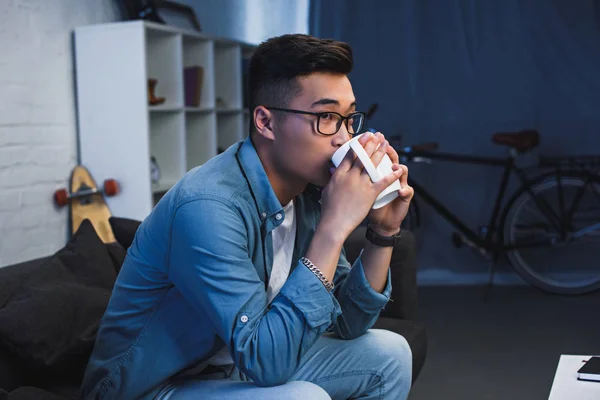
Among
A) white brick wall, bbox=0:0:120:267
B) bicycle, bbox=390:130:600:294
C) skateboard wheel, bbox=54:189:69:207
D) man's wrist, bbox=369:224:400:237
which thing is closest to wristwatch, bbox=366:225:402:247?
man's wrist, bbox=369:224:400:237

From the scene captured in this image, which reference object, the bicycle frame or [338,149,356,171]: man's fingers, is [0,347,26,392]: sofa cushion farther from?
the bicycle frame

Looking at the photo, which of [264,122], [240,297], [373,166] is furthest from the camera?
[264,122]

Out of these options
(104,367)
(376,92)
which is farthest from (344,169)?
(376,92)

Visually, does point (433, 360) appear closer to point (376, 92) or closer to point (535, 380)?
point (535, 380)

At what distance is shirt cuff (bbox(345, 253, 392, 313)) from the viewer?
5.04 ft

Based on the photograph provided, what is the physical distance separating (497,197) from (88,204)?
251cm

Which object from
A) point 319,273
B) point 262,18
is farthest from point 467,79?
point 319,273

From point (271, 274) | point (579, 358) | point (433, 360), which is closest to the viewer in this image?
point (271, 274)

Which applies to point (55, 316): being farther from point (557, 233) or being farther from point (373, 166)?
point (557, 233)

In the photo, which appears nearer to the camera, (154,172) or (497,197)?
(154,172)

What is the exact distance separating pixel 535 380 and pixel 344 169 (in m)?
1.93

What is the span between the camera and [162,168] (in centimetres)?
362

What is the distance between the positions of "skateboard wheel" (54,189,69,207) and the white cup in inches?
79.2

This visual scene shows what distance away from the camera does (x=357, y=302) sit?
1547 millimetres
